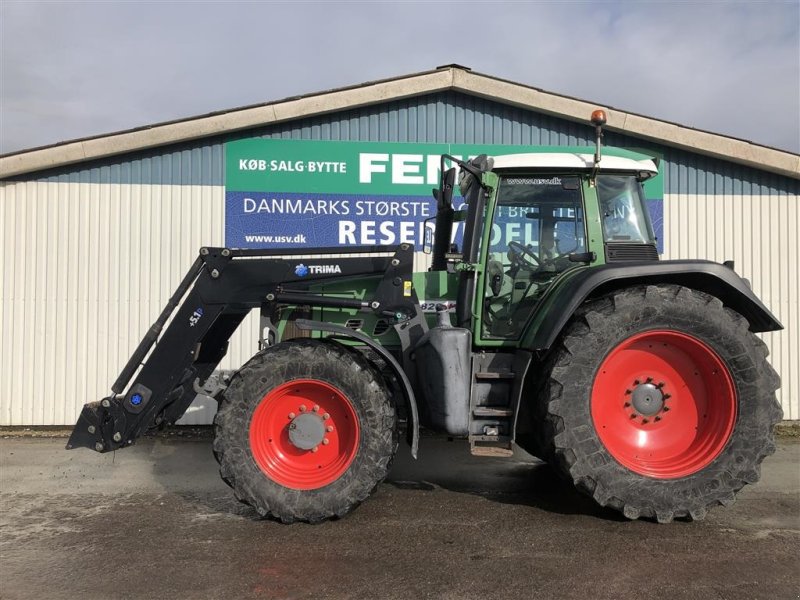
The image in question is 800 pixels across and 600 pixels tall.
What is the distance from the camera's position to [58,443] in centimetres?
660

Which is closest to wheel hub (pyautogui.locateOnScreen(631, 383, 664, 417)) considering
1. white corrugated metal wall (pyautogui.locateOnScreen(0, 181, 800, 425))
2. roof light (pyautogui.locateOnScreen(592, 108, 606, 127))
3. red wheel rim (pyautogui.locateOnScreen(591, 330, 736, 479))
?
red wheel rim (pyautogui.locateOnScreen(591, 330, 736, 479))

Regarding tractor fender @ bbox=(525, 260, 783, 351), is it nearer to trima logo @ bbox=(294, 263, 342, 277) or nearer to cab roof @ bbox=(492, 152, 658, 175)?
cab roof @ bbox=(492, 152, 658, 175)

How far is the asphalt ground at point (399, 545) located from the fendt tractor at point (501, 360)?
266 millimetres

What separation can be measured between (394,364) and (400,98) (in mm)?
4477

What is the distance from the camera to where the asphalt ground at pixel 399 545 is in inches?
118

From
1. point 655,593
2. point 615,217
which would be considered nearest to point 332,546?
point 655,593

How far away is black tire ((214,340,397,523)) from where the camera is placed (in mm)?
3768

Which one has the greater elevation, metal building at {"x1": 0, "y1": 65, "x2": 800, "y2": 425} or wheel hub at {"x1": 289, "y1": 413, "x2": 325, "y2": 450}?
metal building at {"x1": 0, "y1": 65, "x2": 800, "y2": 425}

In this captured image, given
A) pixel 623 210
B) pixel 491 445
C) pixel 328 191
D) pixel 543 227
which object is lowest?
pixel 491 445

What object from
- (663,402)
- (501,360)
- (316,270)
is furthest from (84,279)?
(663,402)

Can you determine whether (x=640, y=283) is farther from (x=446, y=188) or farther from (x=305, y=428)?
(x=305, y=428)

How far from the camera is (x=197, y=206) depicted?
7.23 meters

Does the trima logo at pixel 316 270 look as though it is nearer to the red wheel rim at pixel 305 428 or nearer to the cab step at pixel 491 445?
the red wheel rim at pixel 305 428

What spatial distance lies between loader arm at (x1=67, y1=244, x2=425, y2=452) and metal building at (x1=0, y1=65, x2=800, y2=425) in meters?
2.99
